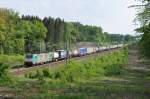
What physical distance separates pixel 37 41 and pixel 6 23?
1773 cm

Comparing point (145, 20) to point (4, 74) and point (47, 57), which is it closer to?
point (4, 74)

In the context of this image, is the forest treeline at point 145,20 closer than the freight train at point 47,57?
Yes

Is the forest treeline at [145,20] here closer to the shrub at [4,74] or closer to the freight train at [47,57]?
the shrub at [4,74]

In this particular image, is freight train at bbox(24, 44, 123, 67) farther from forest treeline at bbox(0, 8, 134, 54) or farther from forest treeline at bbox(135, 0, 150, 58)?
forest treeline at bbox(135, 0, 150, 58)

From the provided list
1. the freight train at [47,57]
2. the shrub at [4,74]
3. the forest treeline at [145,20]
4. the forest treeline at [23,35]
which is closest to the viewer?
the forest treeline at [145,20]

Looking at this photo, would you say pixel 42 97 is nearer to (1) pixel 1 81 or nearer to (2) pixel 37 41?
(1) pixel 1 81

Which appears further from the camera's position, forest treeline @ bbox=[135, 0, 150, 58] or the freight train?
the freight train

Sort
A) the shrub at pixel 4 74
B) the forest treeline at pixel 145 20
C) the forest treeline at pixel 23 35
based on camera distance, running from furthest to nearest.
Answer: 1. the forest treeline at pixel 23 35
2. the shrub at pixel 4 74
3. the forest treeline at pixel 145 20

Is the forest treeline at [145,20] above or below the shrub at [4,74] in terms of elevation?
above

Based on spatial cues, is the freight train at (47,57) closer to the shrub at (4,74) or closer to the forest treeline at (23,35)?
the forest treeline at (23,35)

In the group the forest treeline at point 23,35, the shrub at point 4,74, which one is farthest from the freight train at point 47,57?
the shrub at point 4,74

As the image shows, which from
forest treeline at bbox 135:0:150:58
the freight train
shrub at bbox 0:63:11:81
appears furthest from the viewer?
the freight train

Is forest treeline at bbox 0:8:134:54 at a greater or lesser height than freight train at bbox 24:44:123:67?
greater

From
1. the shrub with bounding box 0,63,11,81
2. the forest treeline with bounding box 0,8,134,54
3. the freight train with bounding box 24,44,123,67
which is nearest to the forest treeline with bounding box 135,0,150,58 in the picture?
the shrub with bounding box 0,63,11,81
